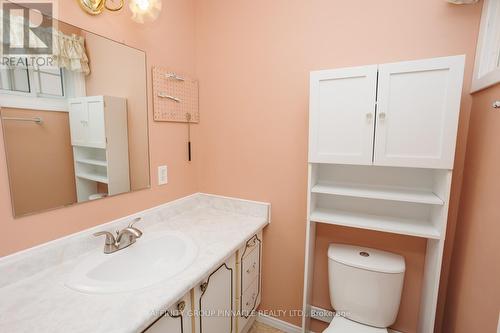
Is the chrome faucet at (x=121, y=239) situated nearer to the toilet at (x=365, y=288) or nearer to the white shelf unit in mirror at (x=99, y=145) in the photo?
the white shelf unit in mirror at (x=99, y=145)

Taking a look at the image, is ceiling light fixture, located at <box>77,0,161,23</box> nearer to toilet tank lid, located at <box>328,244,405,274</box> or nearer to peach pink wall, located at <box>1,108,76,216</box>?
peach pink wall, located at <box>1,108,76,216</box>

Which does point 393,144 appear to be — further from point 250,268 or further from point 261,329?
point 261,329

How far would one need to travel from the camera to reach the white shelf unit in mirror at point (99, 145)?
3.84 feet

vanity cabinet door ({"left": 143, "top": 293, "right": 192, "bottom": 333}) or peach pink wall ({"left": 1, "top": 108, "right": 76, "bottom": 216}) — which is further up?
peach pink wall ({"left": 1, "top": 108, "right": 76, "bottom": 216})

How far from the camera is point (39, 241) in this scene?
106 centimetres

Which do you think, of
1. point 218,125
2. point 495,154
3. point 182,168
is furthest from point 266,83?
point 495,154

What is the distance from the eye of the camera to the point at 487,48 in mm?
1153

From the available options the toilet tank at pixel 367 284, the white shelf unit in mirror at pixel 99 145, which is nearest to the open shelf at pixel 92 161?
the white shelf unit in mirror at pixel 99 145

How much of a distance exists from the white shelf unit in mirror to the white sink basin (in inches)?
12.7

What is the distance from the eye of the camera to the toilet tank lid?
53.0 inches

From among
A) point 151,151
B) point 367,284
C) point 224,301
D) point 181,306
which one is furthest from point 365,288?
point 151,151

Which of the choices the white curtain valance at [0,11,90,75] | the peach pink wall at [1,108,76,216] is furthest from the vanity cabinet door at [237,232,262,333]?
the white curtain valance at [0,11,90,75]

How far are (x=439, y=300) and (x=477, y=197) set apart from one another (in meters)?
0.71

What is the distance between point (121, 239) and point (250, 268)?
2.71 feet
